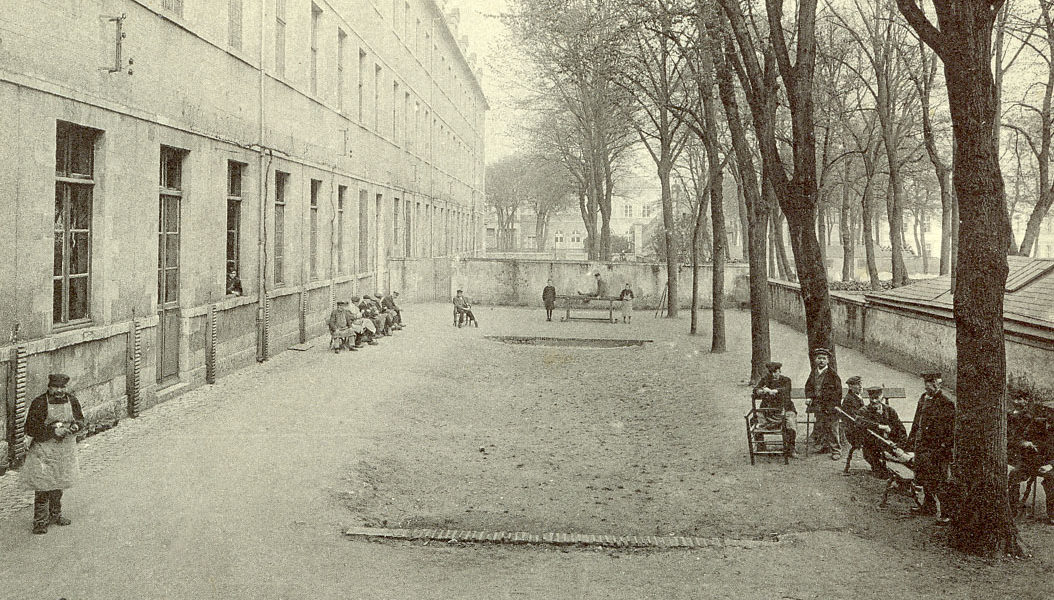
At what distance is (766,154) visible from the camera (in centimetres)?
1123

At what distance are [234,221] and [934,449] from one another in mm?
12064

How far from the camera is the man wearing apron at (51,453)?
672 cm

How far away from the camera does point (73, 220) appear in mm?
10266

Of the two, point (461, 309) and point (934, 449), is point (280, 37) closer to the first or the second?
point (461, 309)

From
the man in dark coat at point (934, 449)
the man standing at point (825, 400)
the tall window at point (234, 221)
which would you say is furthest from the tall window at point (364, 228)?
the man in dark coat at point (934, 449)

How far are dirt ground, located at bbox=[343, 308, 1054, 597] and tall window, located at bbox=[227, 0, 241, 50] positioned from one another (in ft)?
21.1

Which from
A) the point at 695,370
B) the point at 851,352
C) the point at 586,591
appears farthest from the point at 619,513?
the point at 851,352

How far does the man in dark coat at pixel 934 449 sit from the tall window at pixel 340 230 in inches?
657

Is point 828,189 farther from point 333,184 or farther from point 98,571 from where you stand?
point 98,571

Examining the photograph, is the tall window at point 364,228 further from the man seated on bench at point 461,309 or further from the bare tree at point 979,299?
the bare tree at point 979,299

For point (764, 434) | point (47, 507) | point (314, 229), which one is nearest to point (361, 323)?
point (314, 229)

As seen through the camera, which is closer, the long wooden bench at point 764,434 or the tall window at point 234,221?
the long wooden bench at point 764,434

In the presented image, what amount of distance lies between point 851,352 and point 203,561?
1669cm

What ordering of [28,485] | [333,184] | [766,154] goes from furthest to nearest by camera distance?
[333,184] < [766,154] < [28,485]
